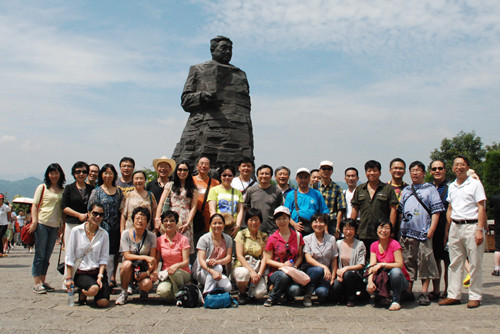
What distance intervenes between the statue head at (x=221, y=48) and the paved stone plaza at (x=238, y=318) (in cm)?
888

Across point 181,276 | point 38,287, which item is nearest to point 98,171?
point 38,287

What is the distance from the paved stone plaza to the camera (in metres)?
4.06

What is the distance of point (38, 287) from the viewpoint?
5965 mm

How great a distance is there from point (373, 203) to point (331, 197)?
840mm

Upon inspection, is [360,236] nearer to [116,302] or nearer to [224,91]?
[116,302]

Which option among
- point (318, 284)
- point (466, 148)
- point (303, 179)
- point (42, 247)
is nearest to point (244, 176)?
point (303, 179)

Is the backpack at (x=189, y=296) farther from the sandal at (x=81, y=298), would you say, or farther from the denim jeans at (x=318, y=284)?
the denim jeans at (x=318, y=284)

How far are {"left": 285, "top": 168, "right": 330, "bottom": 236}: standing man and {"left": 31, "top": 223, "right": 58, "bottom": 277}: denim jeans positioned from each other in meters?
3.30

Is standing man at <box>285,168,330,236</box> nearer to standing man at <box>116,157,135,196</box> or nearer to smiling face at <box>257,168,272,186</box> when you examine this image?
smiling face at <box>257,168,272,186</box>

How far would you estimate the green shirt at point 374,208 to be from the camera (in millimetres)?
5742

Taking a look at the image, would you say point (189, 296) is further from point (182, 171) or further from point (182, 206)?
point (182, 171)

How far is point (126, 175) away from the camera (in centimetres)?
633

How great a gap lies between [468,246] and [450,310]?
2.56ft

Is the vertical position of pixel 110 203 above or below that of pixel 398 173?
below
